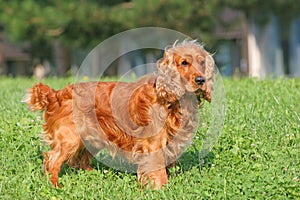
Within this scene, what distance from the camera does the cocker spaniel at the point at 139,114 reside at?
592 centimetres

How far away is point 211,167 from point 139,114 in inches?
37.8

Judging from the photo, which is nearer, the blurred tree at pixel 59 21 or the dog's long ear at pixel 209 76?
the dog's long ear at pixel 209 76

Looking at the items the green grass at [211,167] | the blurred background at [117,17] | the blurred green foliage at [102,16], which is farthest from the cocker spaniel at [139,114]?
the blurred green foliage at [102,16]

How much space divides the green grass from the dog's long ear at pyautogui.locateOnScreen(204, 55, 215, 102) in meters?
0.77

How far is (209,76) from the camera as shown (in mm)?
5922

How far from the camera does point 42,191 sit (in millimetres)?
5965

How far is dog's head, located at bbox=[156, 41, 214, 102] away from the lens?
5.84 m

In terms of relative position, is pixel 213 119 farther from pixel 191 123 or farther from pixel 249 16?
pixel 249 16

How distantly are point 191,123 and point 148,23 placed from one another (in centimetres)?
1389

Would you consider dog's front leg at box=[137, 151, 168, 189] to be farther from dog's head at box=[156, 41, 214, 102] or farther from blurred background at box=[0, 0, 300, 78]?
blurred background at box=[0, 0, 300, 78]

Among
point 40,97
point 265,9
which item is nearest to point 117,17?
point 265,9

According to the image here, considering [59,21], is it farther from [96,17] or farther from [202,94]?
[202,94]

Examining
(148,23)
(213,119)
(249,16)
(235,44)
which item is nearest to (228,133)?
(213,119)

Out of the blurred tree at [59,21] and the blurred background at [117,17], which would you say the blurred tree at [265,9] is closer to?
the blurred background at [117,17]
